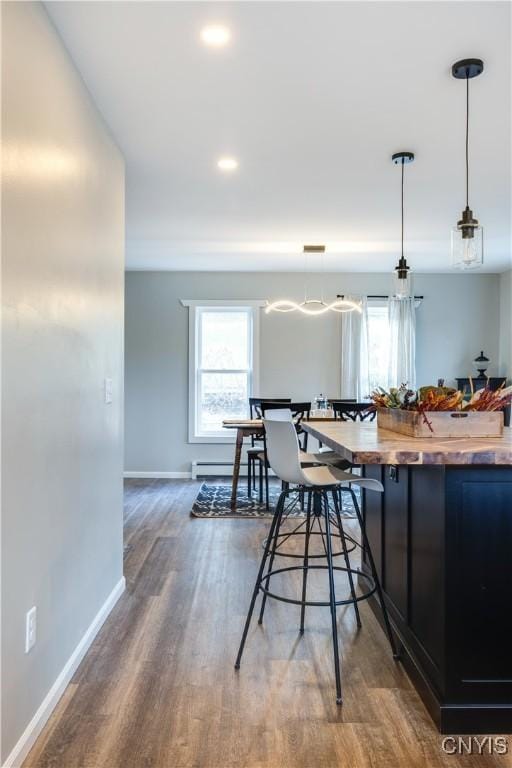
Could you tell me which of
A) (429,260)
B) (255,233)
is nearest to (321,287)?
(429,260)

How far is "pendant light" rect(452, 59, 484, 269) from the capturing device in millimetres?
2344

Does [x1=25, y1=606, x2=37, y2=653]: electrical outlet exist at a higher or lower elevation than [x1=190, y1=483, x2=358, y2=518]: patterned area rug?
higher

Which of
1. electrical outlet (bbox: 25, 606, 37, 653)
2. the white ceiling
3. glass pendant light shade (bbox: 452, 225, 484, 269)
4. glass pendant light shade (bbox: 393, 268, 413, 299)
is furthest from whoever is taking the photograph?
glass pendant light shade (bbox: 393, 268, 413, 299)

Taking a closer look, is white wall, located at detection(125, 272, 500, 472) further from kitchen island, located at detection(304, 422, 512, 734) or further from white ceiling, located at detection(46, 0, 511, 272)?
kitchen island, located at detection(304, 422, 512, 734)

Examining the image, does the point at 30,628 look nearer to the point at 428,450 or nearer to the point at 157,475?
the point at 428,450

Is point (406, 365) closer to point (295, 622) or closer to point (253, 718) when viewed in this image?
point (295, 622)

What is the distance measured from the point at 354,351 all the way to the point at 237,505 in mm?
2524

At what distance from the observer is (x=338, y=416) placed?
17.8ft

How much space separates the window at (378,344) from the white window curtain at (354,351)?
10cm

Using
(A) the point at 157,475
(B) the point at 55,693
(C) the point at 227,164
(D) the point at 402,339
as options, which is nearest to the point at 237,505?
(A) the point at 157,475

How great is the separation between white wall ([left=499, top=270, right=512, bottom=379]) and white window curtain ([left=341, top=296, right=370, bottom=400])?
1701mm

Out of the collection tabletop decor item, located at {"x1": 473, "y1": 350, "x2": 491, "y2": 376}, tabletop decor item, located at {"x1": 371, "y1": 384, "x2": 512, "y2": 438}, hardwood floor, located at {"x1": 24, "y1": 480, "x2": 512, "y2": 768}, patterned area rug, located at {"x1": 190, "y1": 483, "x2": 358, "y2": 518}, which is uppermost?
tabletop decor item, located at {"x1": 473, "y1": 350, "x2": 491, "y2": 376}

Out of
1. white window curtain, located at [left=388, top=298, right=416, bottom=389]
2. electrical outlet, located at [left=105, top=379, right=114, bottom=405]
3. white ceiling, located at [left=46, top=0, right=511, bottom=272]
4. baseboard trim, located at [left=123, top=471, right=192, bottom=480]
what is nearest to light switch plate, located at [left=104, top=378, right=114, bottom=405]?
electrical outlet, located at [left=105, top=379, right=114, bottom=405]

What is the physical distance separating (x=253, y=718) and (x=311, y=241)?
4367 millimetres
